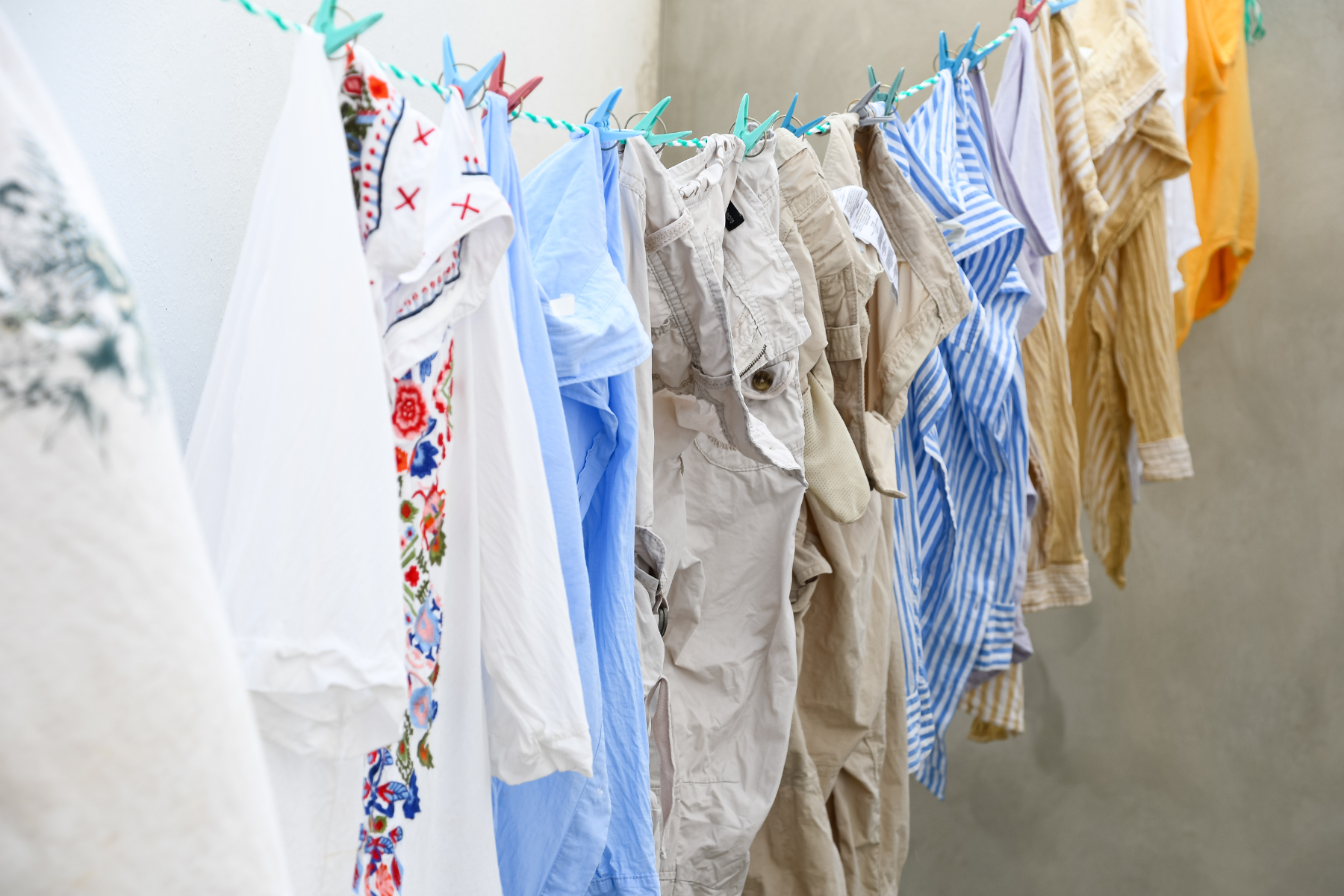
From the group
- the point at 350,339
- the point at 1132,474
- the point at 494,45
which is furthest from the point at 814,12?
the point at 350,339

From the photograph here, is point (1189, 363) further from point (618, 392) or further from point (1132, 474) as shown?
point (618, 392)

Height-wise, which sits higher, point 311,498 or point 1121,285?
point 1121,285

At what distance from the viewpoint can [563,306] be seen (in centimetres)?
77

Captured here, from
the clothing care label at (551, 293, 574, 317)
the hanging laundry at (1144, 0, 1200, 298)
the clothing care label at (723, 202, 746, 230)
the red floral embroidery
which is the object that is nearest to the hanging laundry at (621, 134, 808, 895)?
the clothing care label at (723, 202, 746, 230)

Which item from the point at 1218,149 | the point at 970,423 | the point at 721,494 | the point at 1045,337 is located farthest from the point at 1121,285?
the point at 721,494

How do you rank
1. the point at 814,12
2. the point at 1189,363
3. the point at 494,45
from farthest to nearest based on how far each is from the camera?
1. the point at 1189,363
2. the point at 814,12
3. the point at 494,45

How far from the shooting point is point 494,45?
1.30 m

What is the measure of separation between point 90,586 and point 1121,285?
168 centimetres

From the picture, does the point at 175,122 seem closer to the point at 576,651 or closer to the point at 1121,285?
the point at 576,651

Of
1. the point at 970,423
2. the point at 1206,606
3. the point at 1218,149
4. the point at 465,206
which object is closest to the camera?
the point at 465,206

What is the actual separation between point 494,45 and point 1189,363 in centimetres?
164

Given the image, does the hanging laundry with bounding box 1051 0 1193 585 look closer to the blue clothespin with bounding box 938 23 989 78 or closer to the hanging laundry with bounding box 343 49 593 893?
the blue clothespin with bounding box 938 23 989 78

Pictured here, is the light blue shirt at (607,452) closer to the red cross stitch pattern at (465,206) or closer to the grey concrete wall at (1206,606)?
the red cross stitch pattern at (465,206)

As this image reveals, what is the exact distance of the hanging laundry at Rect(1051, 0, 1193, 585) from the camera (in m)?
1.45
